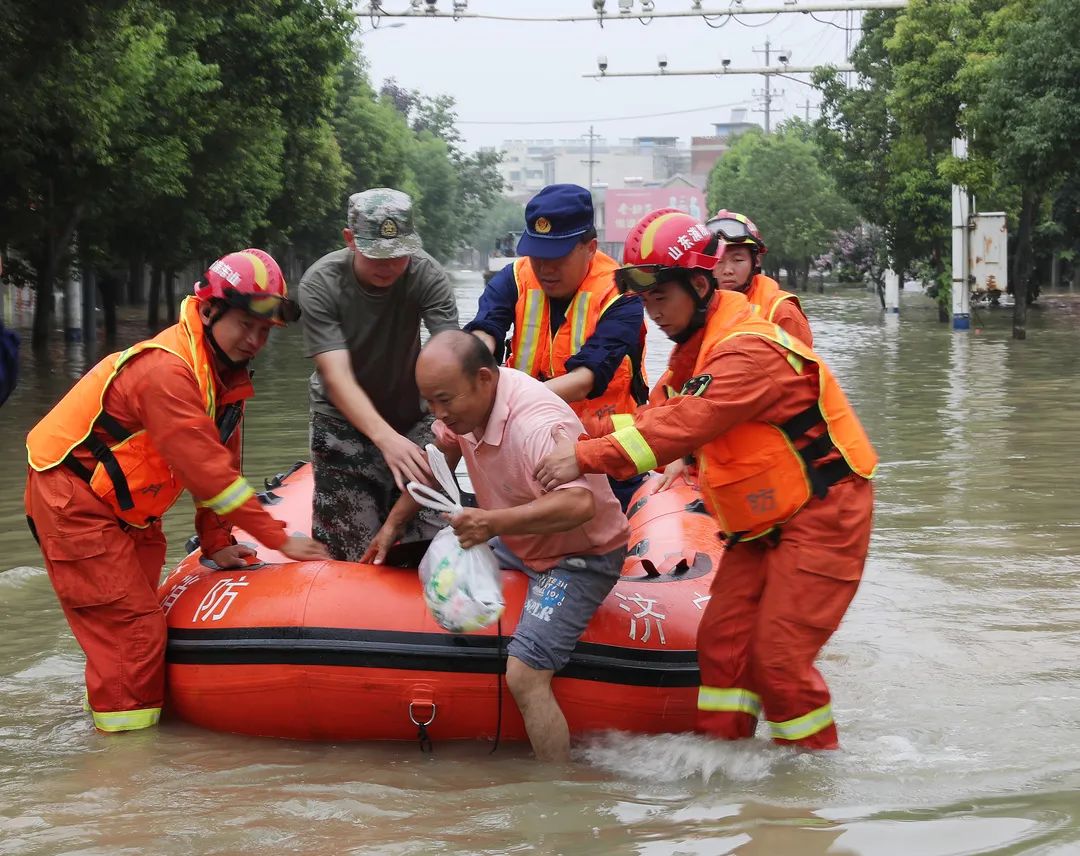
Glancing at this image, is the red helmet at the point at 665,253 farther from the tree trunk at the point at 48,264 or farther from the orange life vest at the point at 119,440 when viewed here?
the tree trunk at the point at 48,264

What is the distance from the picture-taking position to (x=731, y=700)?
18.1 feet

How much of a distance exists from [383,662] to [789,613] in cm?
153

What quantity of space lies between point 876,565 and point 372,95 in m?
64.0

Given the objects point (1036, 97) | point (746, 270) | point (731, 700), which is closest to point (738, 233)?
point (746, 270)

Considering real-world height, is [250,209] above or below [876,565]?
above

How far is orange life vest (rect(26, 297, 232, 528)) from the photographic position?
5.69m

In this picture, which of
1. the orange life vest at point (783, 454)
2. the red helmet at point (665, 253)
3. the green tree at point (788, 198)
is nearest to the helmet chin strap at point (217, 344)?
the red helmet at point (665, 253)

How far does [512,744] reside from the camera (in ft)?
19.4

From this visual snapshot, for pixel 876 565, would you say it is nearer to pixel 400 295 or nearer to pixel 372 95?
pixel 400 295

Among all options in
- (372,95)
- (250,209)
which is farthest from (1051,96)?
(372,95)

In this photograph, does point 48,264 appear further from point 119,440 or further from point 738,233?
point 119,440

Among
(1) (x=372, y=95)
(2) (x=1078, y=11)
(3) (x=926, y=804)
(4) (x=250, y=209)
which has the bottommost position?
(3) (x=926, y=804)

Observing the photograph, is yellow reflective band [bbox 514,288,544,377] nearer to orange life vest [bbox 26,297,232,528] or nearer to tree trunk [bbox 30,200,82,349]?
orange life vest [bbox 26,297,232,528]

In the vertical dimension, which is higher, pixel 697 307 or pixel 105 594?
pixel 697 307
